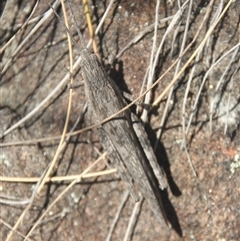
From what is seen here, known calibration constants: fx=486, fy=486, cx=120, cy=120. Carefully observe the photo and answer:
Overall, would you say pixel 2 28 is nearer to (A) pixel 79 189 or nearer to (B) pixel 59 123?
(B) pixel 59 123

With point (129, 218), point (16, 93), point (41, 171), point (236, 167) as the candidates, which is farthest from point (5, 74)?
point (236, 167)

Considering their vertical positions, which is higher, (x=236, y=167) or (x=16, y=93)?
(x=16, y=93)

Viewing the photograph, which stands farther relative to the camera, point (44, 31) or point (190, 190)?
point (44, 31)

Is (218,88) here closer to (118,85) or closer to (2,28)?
(118,85)

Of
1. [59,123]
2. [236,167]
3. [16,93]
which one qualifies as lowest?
[236,167]

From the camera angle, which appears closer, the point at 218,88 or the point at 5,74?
the point at 218,88

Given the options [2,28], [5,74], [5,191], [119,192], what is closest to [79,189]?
[119,192]
